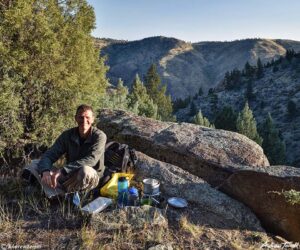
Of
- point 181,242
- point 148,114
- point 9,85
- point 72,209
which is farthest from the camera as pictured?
point 148,114

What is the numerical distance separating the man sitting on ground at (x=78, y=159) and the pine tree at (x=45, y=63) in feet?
14.1

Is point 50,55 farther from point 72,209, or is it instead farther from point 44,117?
point 72,209

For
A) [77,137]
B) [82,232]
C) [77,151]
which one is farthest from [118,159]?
[82,232]

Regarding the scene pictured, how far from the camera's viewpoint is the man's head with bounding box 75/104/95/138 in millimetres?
5781

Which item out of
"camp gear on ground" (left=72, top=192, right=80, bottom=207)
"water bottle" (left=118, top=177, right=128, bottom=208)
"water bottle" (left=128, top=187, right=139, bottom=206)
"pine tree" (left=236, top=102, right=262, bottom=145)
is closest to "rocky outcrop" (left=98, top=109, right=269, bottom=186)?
"water bottle" (left=128, top=187, right=139, bottom=206)

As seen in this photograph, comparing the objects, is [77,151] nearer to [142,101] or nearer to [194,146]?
[194,146]

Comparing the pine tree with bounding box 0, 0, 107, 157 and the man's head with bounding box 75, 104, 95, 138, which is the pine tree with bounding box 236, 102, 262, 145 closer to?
the pine tree with bounding box 0, 0, 107, 157

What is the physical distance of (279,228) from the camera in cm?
645

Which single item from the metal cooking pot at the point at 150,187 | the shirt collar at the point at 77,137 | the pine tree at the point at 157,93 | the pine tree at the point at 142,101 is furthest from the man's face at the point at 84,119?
the pine tree at the point at 157,93

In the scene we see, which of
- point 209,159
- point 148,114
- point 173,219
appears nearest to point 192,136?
point 209,159

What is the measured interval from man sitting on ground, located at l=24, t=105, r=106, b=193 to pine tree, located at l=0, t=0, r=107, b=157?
4.29 m

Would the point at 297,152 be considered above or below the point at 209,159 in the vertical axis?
below

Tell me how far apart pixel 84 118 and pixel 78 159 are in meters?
0.75

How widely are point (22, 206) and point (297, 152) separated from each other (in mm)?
48484
